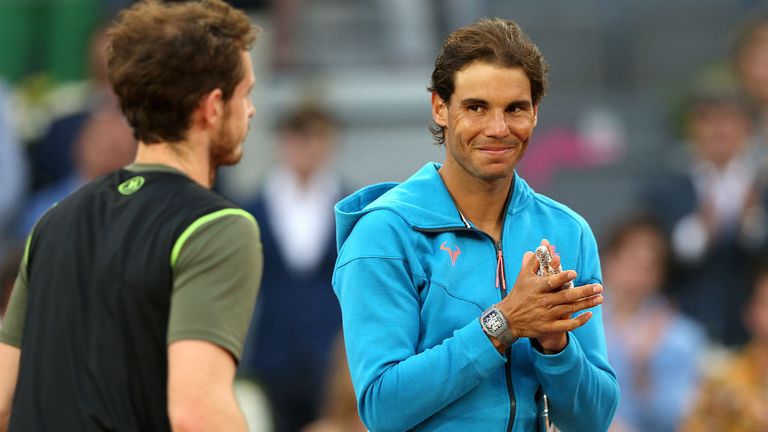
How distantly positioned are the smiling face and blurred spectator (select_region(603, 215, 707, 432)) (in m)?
4.73

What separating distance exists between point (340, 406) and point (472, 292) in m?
4.07

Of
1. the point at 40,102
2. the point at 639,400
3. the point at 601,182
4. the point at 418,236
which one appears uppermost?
the point at 418,236

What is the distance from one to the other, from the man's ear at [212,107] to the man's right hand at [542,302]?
1.04 m

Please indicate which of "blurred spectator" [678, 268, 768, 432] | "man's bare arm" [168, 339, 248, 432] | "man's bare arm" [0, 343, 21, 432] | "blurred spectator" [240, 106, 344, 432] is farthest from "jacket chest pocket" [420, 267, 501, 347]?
"blurred spectator" [240, 106, 344, 432]

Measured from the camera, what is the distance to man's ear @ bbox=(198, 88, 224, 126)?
11.9 ft

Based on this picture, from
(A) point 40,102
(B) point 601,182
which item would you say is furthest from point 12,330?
(B) point 601,182

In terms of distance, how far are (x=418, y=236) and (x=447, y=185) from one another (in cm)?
21

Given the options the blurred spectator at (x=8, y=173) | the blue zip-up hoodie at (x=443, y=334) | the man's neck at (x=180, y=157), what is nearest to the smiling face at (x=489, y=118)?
the blue zip-up hoodie at (x=443, y=334)

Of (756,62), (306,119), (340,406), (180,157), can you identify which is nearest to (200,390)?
(180,157)

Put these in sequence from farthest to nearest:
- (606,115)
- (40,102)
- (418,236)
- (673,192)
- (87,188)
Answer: (606,115)
(40,102)
(673,192)
(87,188)
(418,236)

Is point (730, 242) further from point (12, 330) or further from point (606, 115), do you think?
point (12, 330)

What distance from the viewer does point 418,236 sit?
324 cm

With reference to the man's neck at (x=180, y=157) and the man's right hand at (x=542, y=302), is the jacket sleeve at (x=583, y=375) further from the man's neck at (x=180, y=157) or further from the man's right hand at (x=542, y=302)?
the man's neck at (x=180, y=157)

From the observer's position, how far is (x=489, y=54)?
3188 mm
